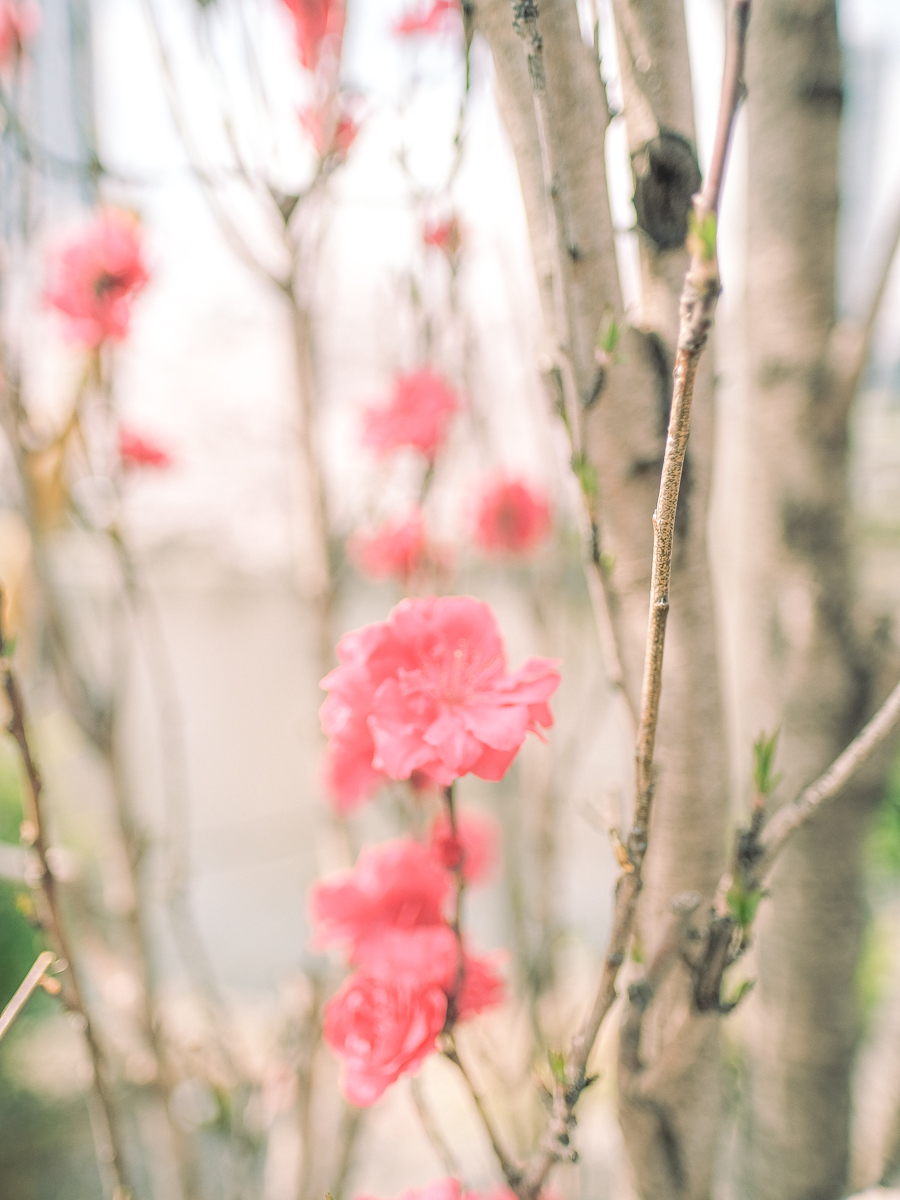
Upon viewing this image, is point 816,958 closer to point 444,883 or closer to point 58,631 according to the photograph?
point 444,883

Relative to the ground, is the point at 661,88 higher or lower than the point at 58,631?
Answer: higher

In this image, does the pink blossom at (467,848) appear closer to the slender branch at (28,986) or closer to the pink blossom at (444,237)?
the slender branch at (28,986)

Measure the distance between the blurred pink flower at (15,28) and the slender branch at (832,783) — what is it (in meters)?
1.26

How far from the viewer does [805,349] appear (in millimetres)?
837

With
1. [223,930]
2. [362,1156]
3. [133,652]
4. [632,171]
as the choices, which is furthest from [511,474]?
[223,930]

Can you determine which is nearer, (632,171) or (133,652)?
(632,171)

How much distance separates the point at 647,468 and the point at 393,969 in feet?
1.23

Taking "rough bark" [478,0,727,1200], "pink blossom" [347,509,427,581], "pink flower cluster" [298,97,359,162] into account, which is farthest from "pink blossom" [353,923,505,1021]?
"pink flower cluster" [298,97,359,162]

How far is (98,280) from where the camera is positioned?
1.05m

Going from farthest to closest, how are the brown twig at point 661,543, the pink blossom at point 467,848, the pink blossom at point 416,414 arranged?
1. the pink blossom at point 416,414
2. the pink blossom at point 467,848
3. the brown twig at point 661,543

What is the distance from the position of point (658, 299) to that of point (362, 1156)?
7.26 ft

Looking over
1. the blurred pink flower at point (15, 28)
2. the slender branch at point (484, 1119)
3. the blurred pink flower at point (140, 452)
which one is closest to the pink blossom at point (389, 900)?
the slender branch at point (484, 1119)

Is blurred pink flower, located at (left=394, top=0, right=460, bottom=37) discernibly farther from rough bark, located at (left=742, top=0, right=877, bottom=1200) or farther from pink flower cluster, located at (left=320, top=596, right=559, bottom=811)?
pink flower cluster, located at (left=320, top=596, right=559, bottom=811)

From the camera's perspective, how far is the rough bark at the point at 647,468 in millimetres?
465
